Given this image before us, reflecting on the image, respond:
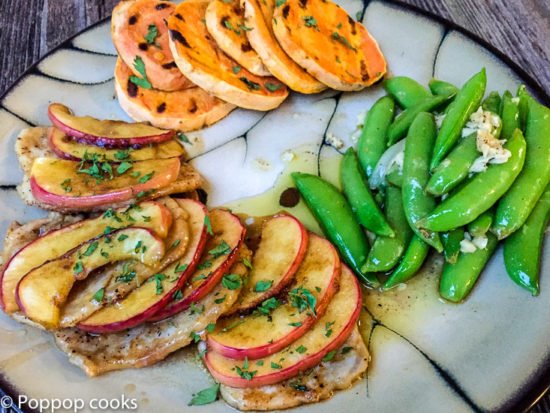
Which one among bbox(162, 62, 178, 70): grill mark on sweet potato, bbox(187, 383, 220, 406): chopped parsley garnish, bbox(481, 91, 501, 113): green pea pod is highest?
bbox(481, 91, 501, 113): green pea pod

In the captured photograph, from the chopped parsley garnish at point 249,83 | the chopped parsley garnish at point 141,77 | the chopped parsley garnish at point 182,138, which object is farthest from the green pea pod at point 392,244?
the chopped parsley garnish at point 141,77

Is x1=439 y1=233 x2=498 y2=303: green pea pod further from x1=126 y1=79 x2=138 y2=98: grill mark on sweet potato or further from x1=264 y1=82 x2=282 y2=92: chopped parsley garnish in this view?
x1=126 y1=79 x2=138 y2=98: grill mark on sweet potato

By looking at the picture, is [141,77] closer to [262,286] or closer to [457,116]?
[262,286]

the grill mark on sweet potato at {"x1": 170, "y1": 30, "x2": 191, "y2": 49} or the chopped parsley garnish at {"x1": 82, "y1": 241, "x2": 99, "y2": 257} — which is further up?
the grill mark on sweet potato at {"x1": 170, "y1": 30, "x2": 191, "y2": 49}

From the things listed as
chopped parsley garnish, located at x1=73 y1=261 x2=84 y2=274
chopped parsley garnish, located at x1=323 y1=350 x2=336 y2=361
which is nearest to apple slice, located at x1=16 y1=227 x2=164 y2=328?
chopped parsley garnish, located at x1=73 y1=261 x2=84 y2=274

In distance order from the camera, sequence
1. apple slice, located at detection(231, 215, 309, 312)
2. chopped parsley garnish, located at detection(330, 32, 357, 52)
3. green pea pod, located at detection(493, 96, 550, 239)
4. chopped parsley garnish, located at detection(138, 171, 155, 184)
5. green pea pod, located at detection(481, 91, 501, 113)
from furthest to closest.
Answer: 1. chopped parsley garnish, located at detection(330, 32, 357, 52)
2. green pea pod, located at detection(481, 91, 501, 113)
3. chopped parsley garnish, located at detection(138, 171, 155, 184)
4. green pea pod, located at detection(493, 96, 550, 239)
5. apple slice, located at detection(231, 215, 309, 312)

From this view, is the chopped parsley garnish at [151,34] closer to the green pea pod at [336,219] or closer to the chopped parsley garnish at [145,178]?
the chopped parsley garnish at [145,178]

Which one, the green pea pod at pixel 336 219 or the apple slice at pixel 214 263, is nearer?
the apple slice at pixel 214 263
